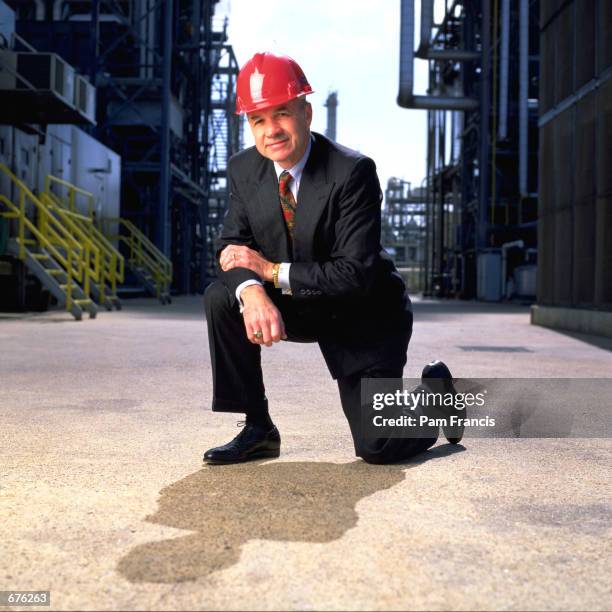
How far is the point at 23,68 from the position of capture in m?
13.9

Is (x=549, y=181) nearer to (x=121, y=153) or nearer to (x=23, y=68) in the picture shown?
(x=23, y=68)

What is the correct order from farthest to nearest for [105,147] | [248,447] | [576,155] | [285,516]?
[105,147] → [576,155] → [248,447] → [285,516]

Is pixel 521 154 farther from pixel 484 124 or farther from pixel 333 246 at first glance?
pixel 333 246

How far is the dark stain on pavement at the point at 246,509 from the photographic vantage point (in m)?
2.14

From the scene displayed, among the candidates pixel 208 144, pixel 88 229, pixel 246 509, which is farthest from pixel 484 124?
pixel 246 509

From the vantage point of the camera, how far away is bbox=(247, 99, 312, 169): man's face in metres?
3.05

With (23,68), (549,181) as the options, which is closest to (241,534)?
(549,181)

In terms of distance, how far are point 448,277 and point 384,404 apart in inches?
1269

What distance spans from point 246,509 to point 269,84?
1.41 meters

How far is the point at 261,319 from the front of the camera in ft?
9.57

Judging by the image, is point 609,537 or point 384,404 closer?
point 609,537

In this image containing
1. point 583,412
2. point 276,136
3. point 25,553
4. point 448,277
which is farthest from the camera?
point 448,277

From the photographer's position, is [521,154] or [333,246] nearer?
[333,246]

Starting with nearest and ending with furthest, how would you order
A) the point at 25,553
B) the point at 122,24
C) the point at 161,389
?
1. the point at 25,553
2. the point at 161,389
3. the point at 122,24
